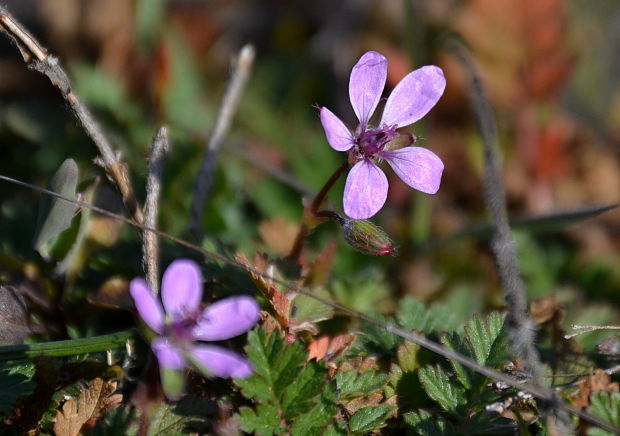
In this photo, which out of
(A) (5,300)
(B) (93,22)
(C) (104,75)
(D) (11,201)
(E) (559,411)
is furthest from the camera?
(B) (93,22)

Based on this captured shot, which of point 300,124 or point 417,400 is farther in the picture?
point 300,124

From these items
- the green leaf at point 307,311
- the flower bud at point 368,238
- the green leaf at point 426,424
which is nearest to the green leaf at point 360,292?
the green leaf at point 307,311

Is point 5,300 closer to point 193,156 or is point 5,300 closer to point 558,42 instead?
point 193,156

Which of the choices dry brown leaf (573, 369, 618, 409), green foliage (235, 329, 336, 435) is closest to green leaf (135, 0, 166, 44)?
green foliage (235, 329, 336, 435)

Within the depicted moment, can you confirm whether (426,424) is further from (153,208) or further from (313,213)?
(153,208)

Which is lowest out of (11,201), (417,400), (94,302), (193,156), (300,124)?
(417,400)

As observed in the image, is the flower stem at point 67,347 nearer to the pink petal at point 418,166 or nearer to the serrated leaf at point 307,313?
the serrated leaf at point 307,313

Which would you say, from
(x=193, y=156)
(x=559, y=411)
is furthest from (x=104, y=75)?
(x=559, y=411)
